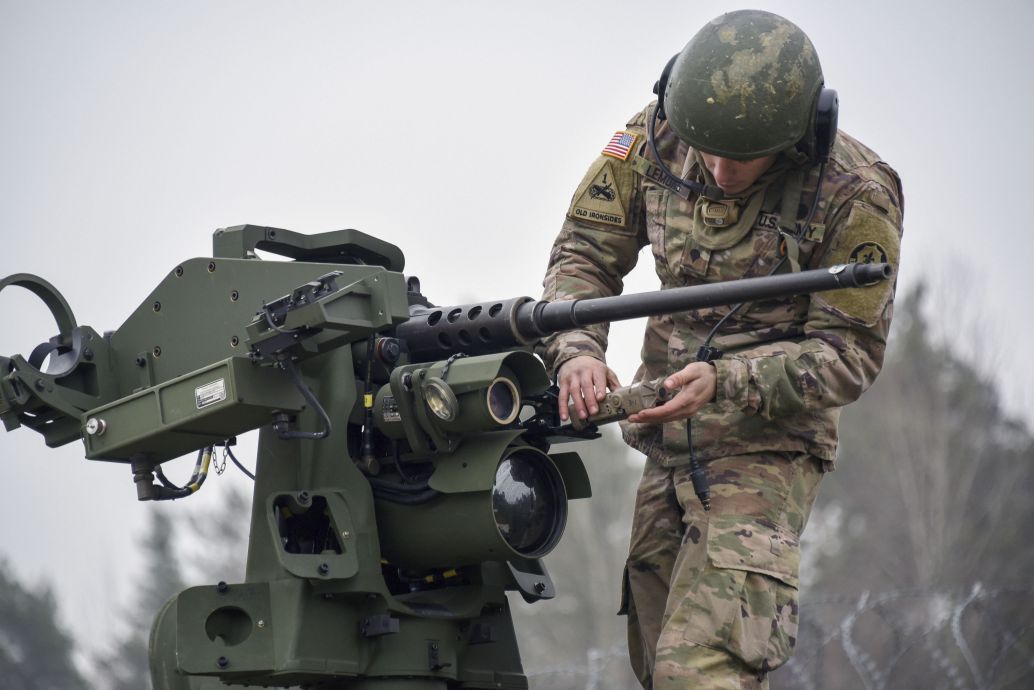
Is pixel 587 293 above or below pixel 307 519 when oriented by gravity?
above

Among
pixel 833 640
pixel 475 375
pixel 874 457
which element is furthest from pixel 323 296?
pixel 874 457

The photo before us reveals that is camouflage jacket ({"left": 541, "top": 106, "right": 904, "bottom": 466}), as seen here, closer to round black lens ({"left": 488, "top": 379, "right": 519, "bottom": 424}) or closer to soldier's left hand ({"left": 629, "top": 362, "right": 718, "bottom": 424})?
soldier's left hand ({"left": 629, "top": 362, "right": 718, "bottom": 424})

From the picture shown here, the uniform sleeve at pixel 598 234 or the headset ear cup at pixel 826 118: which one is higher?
the headset ear cup at pixel 826 118

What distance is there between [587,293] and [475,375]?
2.83ft

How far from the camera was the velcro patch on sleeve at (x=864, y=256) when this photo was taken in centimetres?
580

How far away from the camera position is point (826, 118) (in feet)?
19.0

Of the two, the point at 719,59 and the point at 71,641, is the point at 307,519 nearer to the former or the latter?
the point at 719,59

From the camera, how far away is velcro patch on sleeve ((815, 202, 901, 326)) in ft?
19.0

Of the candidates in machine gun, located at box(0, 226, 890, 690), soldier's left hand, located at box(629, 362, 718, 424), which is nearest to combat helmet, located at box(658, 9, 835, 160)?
machine gun, located at box(0, 226, 890, 690)

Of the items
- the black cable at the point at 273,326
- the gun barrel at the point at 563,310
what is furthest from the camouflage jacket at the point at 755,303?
the black cable at the point at 273,326

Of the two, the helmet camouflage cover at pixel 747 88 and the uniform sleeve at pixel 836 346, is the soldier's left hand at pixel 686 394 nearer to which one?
the uniform sleeve at pixel 836 346

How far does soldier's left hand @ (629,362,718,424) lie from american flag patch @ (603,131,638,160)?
3.78 ft

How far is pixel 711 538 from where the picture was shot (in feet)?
18.8

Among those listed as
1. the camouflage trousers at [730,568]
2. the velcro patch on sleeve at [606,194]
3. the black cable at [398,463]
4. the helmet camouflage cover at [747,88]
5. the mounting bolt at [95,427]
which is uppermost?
the helmet camouflage cover at [747,88]
